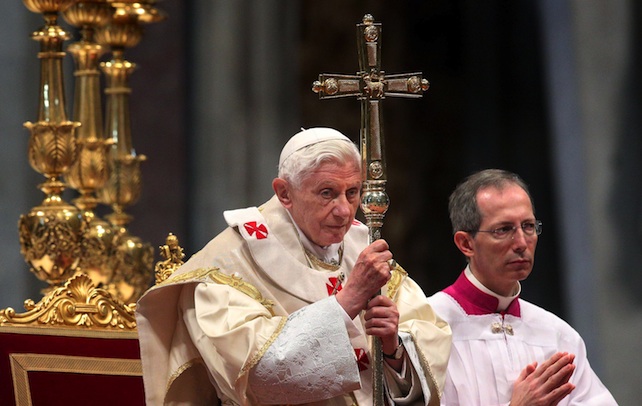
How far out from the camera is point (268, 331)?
448 cm

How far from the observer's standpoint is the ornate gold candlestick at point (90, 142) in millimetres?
7434

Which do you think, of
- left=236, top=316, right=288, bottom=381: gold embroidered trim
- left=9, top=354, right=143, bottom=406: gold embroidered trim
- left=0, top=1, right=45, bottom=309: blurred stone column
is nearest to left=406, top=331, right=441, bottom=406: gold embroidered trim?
left=236, top=316, right=288, bottom=381: gold embroidered trim

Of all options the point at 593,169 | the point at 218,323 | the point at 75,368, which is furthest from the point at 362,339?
the point at 593,169

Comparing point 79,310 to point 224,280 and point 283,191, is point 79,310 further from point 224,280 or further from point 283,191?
point 283,191

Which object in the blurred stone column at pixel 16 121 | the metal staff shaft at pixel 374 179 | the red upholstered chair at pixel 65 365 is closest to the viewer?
the metal staff shaft at pixel 374 179

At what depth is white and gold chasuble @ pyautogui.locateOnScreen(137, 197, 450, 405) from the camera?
14.5ft

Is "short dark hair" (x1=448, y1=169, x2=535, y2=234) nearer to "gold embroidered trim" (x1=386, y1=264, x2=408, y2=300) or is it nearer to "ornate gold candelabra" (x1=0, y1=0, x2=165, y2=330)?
"gold embroidered trim" (x1=386, y1=264, x2=408, y2=300)

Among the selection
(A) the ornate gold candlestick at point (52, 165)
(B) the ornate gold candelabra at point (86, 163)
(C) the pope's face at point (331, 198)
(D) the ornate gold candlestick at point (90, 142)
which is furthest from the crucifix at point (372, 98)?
(D) the ornate gold candlestick at point (90, 142)

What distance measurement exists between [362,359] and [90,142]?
3.30m

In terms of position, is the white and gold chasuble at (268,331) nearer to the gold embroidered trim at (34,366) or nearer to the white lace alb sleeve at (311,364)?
the white lace alb sleeve at (311,364)

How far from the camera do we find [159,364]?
4.73m

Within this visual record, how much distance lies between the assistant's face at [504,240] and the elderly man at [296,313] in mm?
360

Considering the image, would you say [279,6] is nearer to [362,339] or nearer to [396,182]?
[396,182]

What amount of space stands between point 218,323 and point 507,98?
11.5 feet
